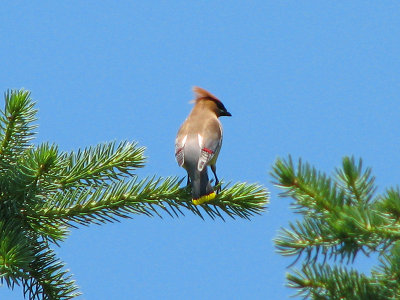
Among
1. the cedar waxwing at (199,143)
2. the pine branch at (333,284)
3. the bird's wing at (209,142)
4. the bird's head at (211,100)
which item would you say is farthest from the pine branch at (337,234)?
the bird's head at (211,100)

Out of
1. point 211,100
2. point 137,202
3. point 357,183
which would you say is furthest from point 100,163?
point 211,100

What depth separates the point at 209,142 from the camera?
216 inches

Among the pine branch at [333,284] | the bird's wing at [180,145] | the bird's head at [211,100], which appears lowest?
the pine branch at [333,284]

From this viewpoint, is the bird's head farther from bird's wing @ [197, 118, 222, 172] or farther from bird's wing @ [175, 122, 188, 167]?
bird's wing @ [175, 122, 188, 167]

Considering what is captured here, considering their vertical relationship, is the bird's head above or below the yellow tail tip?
above

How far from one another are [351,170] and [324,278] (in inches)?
12.4

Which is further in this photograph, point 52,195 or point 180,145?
point 180,145

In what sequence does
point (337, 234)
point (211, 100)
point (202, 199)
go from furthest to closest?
point (211, 100) → point (202, 199) → point (337, 234)

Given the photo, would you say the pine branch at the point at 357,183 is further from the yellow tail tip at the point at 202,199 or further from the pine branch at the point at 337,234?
the yellow tail tip at the point at 202,199

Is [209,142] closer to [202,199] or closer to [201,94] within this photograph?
[201,94]

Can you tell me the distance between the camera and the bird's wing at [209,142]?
5.21 metres

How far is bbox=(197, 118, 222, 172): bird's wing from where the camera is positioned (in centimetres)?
521

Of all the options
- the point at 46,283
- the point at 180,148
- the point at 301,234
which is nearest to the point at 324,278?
the point at 301,234

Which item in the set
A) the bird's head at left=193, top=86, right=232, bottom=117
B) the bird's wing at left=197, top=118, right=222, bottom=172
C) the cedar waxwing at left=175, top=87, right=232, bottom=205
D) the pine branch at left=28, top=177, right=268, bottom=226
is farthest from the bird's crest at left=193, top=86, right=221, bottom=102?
the pine branch at left=28, top=177, right=268, bottom=226
